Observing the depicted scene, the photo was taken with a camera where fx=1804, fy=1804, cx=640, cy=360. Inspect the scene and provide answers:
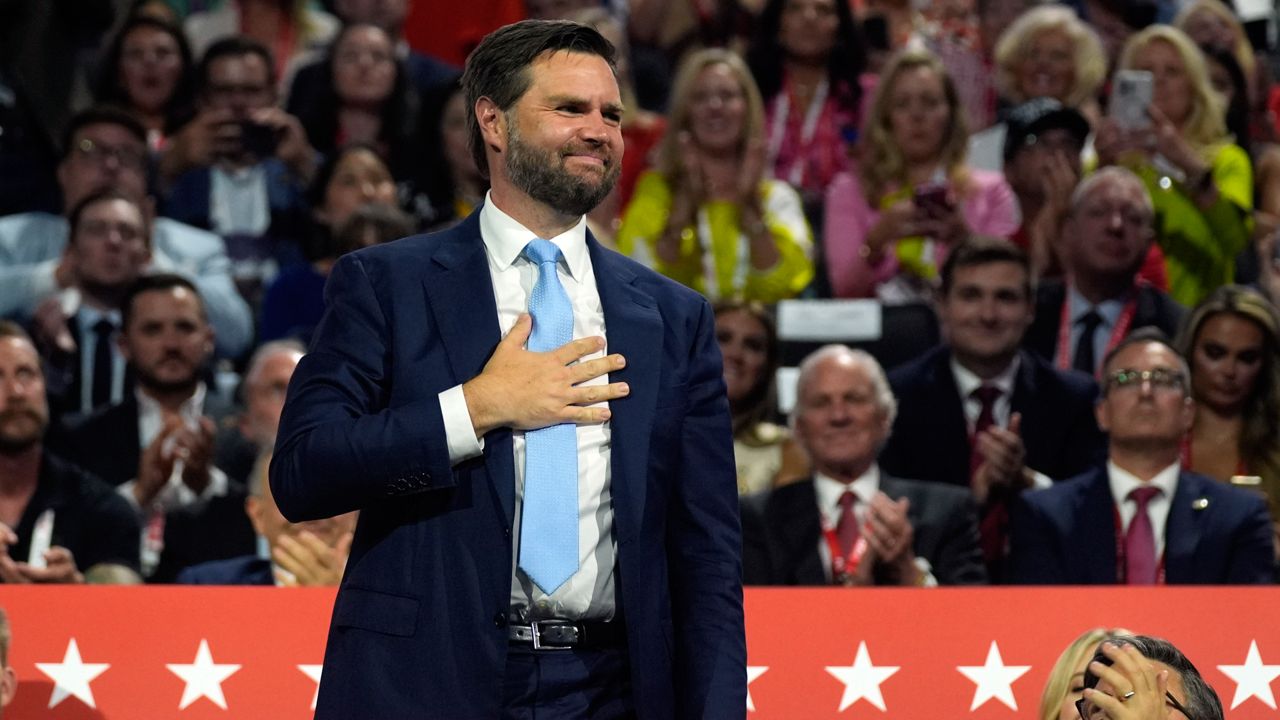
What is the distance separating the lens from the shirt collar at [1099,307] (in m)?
6.43

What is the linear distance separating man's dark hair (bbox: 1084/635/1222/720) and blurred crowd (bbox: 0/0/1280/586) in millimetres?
1357

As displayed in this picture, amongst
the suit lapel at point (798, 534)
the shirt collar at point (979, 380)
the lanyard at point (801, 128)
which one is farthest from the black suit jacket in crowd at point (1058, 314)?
the lanyard at point (801, 128)

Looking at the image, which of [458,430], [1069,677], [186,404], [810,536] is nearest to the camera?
[458,430]

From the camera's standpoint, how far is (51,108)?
8.55 m

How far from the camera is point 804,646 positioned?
3965 millimetres

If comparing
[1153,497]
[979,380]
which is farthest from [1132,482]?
[979,380]

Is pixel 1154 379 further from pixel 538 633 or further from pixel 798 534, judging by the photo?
pixel 538 633

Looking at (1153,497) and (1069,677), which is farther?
(1153,497)

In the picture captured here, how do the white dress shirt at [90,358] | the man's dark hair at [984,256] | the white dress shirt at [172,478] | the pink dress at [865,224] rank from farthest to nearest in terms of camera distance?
the pink dress at [865,224], the white dress shirt at [90,358], the man's dark hair at [984,256], the white dress shirt at [172,478]

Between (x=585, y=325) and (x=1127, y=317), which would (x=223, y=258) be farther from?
(x=585, y=325)

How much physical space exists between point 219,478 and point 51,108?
3.45 metres

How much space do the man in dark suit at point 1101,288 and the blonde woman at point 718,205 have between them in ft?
3.27

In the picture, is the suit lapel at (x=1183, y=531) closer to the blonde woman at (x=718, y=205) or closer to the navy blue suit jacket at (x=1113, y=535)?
the navy blue suit jacket at (x=1113, y=535)

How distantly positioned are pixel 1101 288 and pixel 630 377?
423 centimetres
